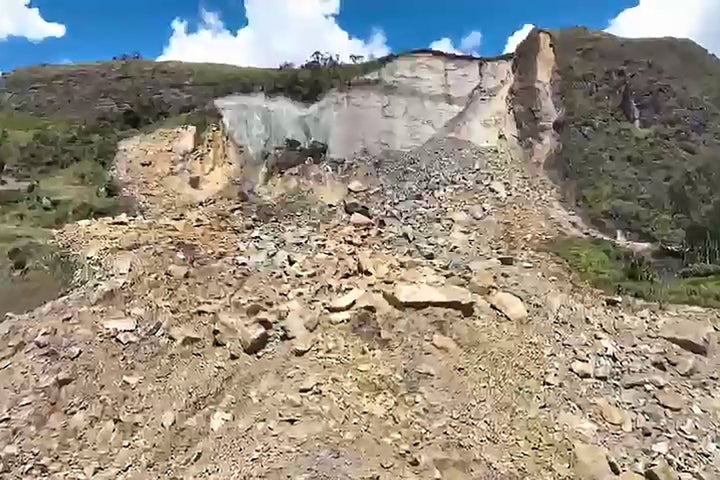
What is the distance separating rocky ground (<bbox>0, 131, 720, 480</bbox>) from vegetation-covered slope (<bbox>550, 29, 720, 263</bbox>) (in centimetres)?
377

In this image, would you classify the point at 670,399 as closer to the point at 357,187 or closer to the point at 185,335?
the point at 185,335

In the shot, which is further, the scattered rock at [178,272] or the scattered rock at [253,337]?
the scattered rock at [178,272]

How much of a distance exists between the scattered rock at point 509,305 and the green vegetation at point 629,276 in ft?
5.80

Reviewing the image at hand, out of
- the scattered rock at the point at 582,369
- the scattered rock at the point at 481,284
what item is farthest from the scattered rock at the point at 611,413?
the scattered rock at the point at 481,284

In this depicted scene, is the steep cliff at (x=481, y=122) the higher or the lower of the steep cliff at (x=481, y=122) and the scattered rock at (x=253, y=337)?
the higher

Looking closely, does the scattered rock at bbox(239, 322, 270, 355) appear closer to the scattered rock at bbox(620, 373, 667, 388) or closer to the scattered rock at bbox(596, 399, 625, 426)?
the scattered rock at bbox(596, 399, 625, 426)

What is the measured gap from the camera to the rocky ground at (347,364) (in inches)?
294

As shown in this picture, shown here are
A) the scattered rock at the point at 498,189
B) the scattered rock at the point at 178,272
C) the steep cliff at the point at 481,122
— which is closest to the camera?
the scattered rock at the point at 178,272

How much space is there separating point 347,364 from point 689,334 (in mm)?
4325

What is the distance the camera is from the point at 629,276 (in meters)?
11.3

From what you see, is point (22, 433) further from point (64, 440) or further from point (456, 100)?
point (456, 100)

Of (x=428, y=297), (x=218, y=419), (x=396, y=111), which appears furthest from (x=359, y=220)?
(x=218, y=419)

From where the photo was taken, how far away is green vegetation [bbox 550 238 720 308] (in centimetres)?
1077

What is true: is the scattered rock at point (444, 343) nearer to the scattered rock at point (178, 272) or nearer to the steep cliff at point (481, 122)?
the scattered rock at point (178, 272)
